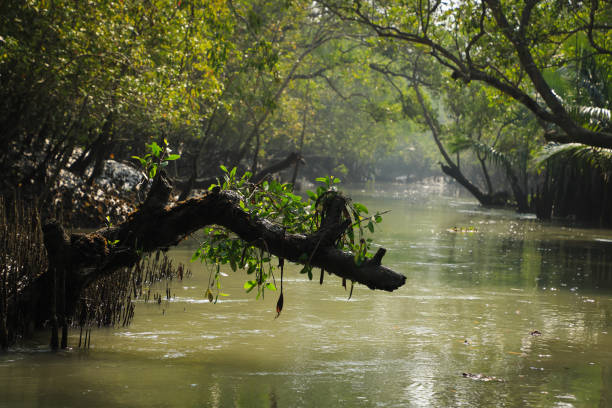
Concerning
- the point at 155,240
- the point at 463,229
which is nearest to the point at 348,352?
the point at 155,240

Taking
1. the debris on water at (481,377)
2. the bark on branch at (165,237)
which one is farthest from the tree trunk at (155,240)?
the debris on water at (481,377)

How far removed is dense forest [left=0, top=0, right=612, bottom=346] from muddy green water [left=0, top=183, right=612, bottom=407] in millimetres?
710

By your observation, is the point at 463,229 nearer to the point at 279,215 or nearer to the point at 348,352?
the point at 348,352

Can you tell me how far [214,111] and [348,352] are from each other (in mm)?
12888

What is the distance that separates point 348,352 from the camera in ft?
22.5

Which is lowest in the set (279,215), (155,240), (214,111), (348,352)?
(348,352)

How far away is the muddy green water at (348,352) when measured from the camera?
17.8 feet

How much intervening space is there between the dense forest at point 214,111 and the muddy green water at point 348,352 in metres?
0.71

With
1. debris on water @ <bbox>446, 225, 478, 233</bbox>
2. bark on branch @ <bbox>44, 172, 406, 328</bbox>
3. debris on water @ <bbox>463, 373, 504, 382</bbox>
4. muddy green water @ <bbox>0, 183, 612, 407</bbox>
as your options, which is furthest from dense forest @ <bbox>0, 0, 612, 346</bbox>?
debris on water @ <bbox>446, 225, 478, 233</bbox>

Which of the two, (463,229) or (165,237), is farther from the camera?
(463,229)

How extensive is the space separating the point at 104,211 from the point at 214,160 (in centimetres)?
1221

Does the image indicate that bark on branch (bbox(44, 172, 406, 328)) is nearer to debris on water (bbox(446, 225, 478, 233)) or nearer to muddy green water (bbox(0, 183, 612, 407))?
muddy green water (bbox(0, 183, 612, 407))

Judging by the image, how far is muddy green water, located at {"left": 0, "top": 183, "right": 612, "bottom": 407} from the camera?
5418 millimetres

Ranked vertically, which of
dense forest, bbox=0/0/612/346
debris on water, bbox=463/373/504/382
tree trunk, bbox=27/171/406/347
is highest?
dense forest, bbox=0/0/612/346
